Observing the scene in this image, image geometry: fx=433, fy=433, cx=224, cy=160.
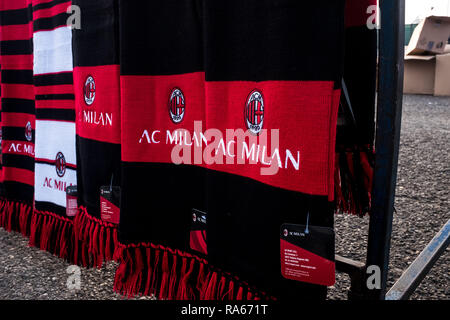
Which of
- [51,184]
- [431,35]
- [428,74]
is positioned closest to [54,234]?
[51,184]

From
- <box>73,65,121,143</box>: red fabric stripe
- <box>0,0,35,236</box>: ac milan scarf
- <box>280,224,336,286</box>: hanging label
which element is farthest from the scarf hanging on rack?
<box>0,0,35,236</box>: ac milan scarf

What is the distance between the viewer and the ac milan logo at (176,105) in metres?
0.93

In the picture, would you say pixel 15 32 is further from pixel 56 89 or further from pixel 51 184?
pixel 51 184

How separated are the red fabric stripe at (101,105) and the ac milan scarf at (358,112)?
0.54m

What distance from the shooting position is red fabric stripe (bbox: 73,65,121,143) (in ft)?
3.42

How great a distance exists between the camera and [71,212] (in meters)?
1.31

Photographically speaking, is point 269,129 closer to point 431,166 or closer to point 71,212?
point 71,212

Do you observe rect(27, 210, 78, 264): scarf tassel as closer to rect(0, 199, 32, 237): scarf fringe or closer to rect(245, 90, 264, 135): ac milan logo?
rect(0, 199, 32, 237): scarf fringe

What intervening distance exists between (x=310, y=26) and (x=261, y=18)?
11 cm

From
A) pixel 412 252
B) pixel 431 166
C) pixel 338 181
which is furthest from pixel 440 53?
pixel 338 181

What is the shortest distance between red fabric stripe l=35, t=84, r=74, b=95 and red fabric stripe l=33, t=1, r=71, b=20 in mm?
211

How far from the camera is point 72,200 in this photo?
4.27 feet

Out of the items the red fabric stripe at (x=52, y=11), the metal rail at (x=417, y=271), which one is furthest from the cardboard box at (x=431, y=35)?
the red fabric stripe at (x=52, y=11)

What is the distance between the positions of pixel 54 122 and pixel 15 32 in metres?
0.43
